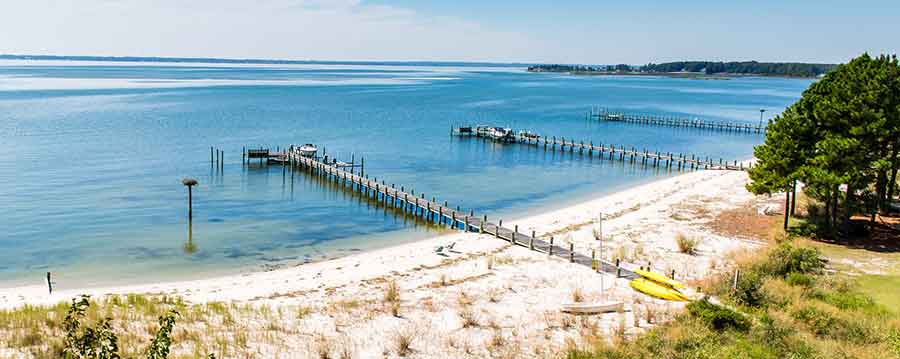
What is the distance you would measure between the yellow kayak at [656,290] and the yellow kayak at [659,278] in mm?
134

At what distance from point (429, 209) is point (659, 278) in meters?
18.5

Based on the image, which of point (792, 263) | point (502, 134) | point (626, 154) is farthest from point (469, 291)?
point (502, 134)

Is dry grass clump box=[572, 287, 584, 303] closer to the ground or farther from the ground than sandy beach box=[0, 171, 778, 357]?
farther from the ground

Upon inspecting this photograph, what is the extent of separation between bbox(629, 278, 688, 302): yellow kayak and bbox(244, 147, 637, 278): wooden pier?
159cm

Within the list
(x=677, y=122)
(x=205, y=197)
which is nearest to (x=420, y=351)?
(x=205, y=197)

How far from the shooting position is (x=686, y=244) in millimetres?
30766

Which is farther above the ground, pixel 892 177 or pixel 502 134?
pixel 892 177

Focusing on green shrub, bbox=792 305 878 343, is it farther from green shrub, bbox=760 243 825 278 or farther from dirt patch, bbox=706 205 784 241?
dirt patch, bbox=706 205 784 241

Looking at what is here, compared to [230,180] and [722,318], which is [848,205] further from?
[230,180]

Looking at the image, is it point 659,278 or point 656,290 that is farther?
point 659,278

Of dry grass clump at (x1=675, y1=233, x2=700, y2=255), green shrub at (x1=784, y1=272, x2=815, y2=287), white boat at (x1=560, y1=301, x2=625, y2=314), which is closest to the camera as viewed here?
white boat at (x1=560, y1=301, x2=625, y2=314)

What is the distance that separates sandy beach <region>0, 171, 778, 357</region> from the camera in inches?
771

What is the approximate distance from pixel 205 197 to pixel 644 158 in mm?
41756

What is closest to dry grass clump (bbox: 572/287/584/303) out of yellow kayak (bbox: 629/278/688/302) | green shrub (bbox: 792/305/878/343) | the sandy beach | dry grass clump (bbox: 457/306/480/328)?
the sandy beach
